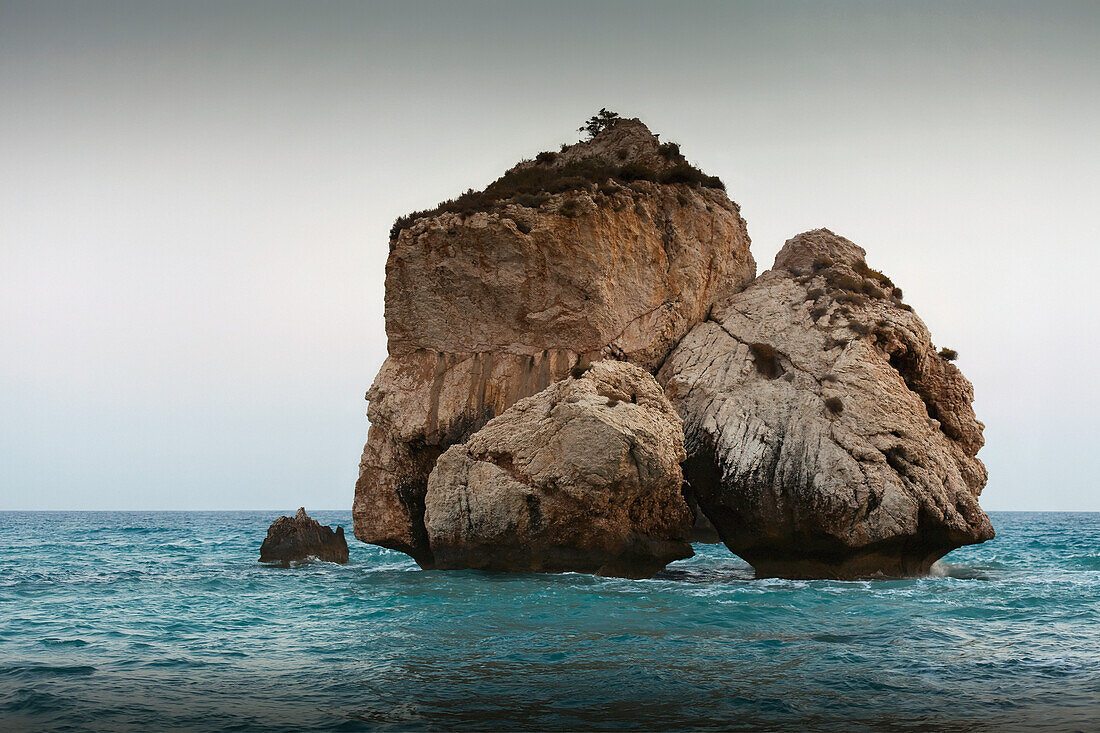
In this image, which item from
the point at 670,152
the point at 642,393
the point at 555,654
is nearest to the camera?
the point at 555,654

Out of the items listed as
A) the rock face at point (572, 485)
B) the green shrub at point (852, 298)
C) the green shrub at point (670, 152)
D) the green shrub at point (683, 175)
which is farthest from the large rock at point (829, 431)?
the green shrub at point (670, 152)

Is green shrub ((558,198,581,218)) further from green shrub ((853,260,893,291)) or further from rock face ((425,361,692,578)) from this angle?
green shrub ((853,260,893,291))

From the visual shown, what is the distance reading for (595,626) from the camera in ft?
51.5

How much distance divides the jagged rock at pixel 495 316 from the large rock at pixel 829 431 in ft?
8.81

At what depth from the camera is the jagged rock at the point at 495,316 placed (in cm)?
2541

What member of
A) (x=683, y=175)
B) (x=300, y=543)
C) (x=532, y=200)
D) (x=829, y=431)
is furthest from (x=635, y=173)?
(x=300, y=543)

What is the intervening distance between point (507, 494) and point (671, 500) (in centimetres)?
440

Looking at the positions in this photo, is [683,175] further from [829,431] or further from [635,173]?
[829,431]

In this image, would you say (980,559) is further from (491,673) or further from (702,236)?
(491,673)

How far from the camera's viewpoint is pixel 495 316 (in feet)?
85.4

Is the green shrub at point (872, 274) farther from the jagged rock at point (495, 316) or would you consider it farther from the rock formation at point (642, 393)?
the jagged rock at point (495, 316)

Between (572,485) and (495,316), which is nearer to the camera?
(572,485)

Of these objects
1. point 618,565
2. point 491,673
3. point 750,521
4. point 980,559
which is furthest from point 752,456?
point 980,559

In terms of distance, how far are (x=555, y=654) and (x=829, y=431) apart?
11702 mm
